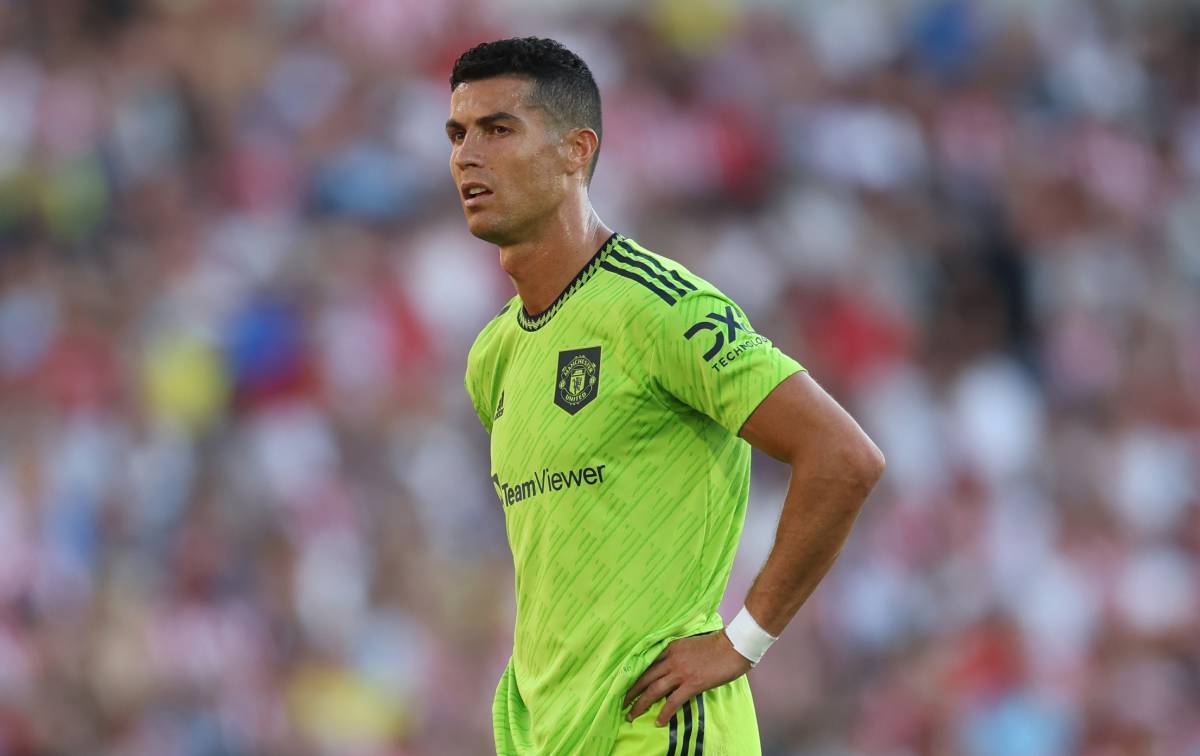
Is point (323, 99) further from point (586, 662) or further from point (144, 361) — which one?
point (586, 662)

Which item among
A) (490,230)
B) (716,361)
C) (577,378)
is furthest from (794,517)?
(490,230)

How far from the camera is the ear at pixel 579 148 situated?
447 centimetres

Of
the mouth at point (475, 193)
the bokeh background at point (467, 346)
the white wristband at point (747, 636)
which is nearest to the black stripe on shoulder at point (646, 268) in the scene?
the mouth at point (475, 193)

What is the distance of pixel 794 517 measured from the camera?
4.02 meters

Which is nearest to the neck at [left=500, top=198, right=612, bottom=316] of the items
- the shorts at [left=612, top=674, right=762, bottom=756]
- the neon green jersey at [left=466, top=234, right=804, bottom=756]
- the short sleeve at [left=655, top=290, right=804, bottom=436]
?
the neon green jersey at [left=466, top=234, right=804, bottom=756]

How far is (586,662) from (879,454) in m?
0.83

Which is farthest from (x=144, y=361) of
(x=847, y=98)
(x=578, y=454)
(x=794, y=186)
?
(x=578, y=454)

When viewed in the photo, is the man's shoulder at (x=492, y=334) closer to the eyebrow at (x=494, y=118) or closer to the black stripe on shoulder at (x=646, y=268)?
the black stripe on shoulder at (x=646, y=268)

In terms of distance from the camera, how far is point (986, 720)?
10.1 metres

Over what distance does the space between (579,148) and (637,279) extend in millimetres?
443

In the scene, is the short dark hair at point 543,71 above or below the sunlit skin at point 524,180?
above

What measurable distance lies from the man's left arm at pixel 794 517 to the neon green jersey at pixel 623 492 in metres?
0.06

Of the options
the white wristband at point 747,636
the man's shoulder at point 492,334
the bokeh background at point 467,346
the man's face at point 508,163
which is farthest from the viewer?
the bokeh background at point 467,346

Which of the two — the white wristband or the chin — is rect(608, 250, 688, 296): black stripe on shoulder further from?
the white wristband
